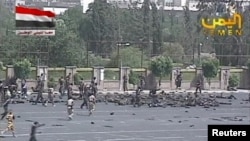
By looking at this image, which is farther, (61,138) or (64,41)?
(64,41)

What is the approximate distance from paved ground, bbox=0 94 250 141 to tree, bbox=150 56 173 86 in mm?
11799

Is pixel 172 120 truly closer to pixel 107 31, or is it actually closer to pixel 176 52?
pixel 176 52

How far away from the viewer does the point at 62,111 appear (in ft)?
107

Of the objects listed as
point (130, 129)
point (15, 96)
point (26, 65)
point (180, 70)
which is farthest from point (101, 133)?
point (180, 70)

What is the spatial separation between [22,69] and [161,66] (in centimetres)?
1075

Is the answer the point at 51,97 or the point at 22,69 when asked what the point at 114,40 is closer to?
the point at 22,69

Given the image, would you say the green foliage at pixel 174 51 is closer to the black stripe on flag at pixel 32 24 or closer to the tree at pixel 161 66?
the tree at pixel 161 66

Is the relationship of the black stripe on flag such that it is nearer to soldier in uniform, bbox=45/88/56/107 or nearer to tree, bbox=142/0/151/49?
soldier in uniform, bbox=45/88/56/107

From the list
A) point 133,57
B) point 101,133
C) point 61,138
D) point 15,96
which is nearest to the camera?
point 61,138

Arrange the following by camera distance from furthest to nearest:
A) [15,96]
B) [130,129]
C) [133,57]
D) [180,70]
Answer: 1. [133,57]
2. [180,70]
3. [15,96]
4. [130,129]

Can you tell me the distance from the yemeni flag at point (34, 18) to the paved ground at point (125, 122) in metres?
10.0

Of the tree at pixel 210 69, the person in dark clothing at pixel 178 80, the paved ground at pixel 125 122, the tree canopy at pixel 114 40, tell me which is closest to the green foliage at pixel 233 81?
the tree at pixel 210 69

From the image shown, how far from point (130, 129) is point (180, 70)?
91.0 ft

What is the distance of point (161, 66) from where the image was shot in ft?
168
